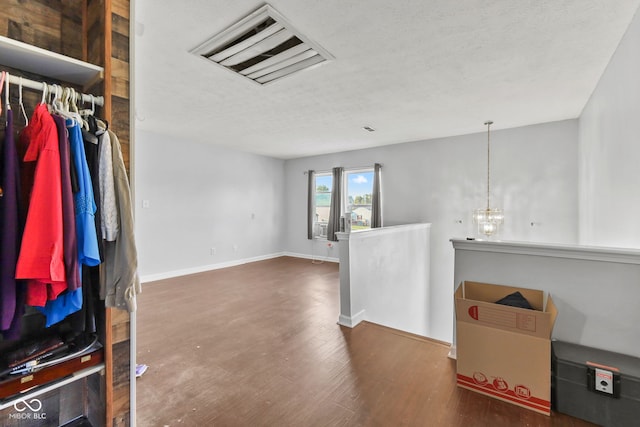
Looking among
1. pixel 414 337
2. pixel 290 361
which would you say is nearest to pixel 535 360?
pixel 414 337

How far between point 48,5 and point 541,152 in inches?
213

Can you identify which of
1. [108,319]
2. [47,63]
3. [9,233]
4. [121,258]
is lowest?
[108,319]

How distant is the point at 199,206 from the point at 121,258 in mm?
4407

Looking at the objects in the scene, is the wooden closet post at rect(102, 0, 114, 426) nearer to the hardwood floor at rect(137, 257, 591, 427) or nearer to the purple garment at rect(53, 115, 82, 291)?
the purple garment at rect(53, 115, 82, 291)

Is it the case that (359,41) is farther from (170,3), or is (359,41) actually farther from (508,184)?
(508,184)

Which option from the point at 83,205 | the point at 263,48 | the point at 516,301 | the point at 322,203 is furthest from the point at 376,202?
the point at 83,205

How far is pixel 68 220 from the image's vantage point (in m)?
1.02

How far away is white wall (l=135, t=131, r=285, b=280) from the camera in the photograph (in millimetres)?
4570

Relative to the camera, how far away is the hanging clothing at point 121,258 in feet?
3.79

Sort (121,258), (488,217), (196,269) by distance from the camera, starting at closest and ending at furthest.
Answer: (121,258), (488,217), (196,269)

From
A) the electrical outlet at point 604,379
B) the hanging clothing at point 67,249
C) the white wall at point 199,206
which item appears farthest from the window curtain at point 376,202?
the hanging clothing at point 67,249

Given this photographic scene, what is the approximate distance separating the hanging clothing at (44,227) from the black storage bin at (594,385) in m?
2.50

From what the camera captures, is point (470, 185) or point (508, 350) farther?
point (470, 185)

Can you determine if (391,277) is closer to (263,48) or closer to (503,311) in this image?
(503,311)
